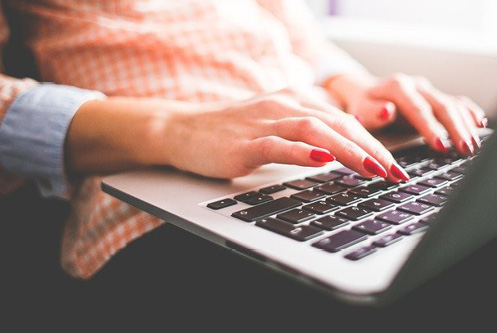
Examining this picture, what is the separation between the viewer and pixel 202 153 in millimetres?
512

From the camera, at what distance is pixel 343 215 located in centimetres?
41

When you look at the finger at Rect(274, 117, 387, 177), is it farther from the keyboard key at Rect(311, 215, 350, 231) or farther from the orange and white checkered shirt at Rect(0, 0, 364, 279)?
the orange and white checkered shirt at Rect(0, 0, 364, 279)

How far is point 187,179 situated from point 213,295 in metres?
0.13

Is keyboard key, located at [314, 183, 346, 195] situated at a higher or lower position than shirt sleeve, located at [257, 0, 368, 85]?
lower

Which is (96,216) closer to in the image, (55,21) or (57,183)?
(57,183)

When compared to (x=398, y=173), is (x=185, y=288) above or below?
below

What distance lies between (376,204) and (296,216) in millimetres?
77

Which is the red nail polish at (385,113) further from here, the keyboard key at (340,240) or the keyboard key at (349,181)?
the keyboard key at (340,240)

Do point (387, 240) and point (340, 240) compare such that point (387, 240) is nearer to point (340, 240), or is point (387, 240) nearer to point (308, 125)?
point (340, 240)

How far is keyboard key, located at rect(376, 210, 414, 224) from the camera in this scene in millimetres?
399

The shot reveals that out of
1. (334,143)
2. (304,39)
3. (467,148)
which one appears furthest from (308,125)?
(304,39)

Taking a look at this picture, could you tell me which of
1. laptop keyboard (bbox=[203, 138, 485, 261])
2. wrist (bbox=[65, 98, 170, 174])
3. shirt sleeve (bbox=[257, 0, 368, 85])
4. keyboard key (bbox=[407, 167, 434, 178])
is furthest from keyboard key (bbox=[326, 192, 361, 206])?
shirt sleeve (bbox=[257, 0, 368, 85])

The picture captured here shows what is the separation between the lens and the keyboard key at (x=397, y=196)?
0.45 meters

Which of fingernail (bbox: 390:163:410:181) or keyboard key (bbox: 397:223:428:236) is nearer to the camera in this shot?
keyboard key (bbox: 397:223:428:236)
